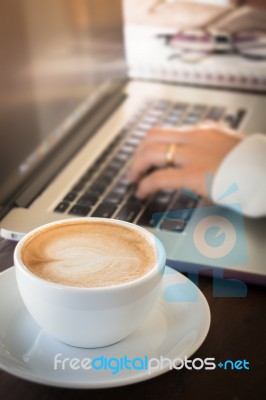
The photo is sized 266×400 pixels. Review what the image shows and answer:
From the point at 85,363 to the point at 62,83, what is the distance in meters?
0.49

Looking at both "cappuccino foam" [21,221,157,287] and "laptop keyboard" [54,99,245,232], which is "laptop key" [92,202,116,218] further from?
"cappuccino foam" [21,221,157,287]

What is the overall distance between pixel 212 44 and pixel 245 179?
1.56 ft

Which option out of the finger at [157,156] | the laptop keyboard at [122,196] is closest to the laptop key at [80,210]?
the laptop keyboard at [122,196]

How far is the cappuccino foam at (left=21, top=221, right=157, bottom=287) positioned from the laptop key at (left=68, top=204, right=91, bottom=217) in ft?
0.50

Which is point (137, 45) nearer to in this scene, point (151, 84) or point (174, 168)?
point (151, 84)

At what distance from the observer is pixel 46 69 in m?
0.80

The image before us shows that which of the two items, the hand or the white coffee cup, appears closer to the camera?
the white coffee cup

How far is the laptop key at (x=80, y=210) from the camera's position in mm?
658

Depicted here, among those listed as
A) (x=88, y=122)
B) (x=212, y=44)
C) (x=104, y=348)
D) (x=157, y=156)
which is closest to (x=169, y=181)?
(x=157, y=156)

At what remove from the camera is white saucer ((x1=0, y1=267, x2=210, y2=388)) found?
0.42 metres

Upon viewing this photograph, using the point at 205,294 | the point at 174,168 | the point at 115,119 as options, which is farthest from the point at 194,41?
the point at 205,294

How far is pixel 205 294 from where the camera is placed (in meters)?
0.55

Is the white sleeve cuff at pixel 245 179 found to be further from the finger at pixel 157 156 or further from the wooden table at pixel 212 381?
the wooden table at pixel 212 381

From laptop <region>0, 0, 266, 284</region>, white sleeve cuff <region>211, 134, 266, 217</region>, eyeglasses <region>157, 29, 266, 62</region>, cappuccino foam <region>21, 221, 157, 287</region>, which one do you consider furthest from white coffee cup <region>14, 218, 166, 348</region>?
eyeglasses <region>157, 29, 266, 62</region>
